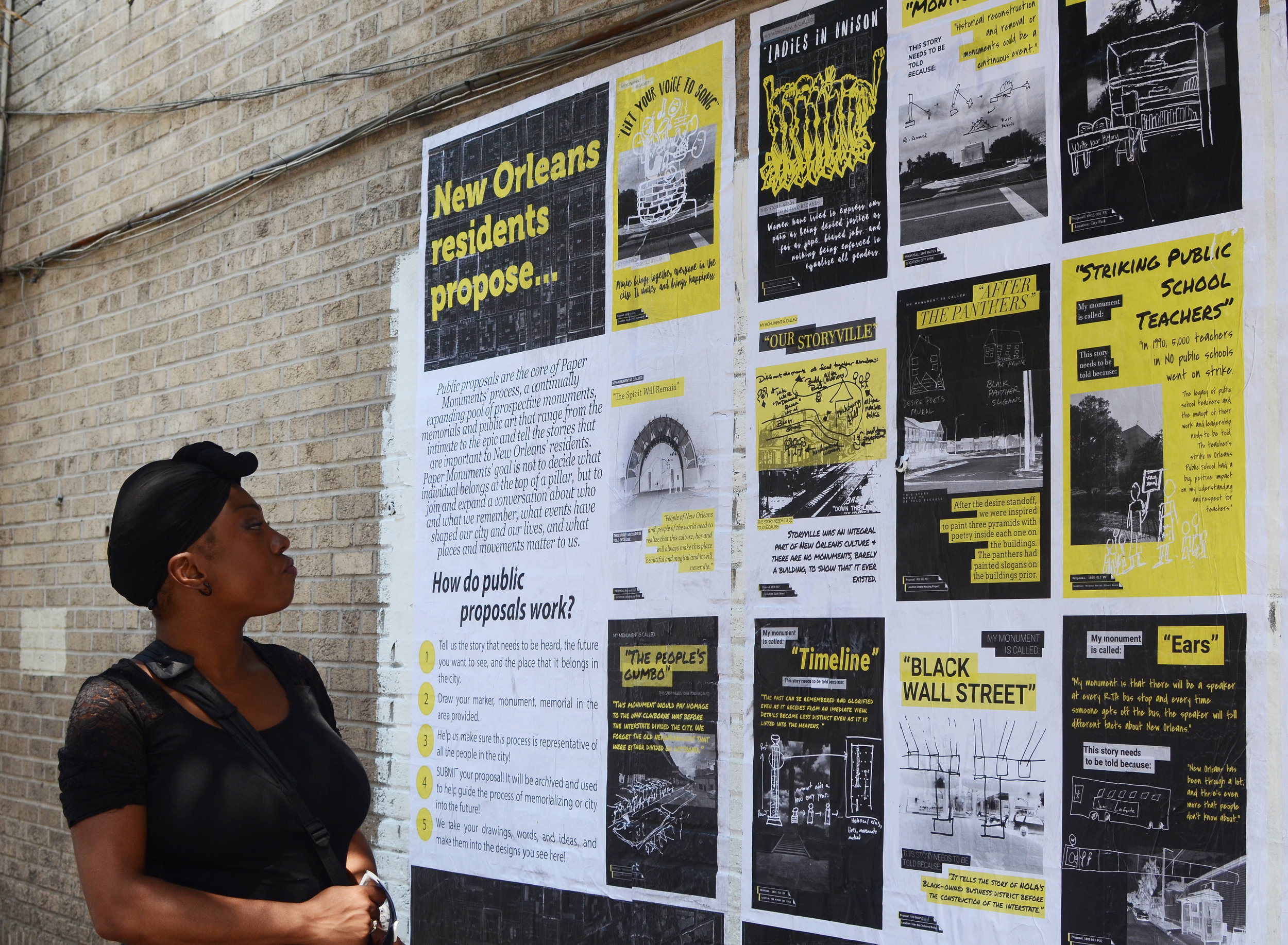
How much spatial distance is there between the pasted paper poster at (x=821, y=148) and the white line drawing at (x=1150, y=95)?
569 millimetres

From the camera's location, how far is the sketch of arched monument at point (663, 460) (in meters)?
3.72

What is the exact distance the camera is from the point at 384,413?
15.6ft

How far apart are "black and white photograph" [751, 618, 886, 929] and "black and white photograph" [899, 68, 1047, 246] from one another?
3.43 feet

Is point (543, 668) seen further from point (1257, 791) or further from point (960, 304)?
point (1257, 791)

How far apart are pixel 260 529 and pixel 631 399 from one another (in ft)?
4.68

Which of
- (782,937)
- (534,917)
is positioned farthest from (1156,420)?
(534,917)

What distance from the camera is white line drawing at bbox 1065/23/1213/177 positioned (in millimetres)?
2826

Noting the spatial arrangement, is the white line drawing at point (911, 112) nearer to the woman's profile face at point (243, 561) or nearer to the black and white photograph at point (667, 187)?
the black and white photograph at point (667, 187)

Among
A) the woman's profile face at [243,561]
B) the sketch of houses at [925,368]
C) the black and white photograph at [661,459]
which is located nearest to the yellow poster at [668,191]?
the black and white photograph at [661,459]

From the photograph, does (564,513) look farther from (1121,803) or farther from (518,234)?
(1121,803)

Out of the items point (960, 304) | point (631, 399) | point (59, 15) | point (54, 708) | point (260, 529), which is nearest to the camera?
point (260, 529)

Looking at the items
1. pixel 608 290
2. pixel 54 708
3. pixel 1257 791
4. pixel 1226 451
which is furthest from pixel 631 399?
pixel 54 708

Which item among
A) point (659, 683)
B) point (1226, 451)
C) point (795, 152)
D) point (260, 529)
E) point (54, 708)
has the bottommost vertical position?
point (54, 708)

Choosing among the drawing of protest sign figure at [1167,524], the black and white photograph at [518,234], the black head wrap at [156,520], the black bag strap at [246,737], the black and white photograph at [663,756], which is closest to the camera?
the black bag strap at [246,737]
